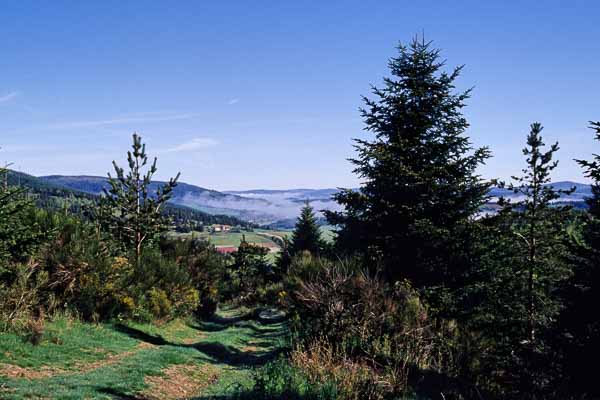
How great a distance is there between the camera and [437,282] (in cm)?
1867

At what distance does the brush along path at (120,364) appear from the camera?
25.3 feet

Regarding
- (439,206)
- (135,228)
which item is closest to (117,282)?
(135,228)

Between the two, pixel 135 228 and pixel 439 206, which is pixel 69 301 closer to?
pixel 135 228

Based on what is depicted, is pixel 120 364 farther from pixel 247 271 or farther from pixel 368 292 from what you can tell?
pixel 247 271

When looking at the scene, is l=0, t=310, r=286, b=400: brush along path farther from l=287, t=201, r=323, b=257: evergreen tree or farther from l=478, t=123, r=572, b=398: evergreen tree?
l=287, t=201, r=323, b=257: evergreen tree

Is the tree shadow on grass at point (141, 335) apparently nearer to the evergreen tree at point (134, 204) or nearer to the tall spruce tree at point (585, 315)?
the evergreen tree at point (134, 204)

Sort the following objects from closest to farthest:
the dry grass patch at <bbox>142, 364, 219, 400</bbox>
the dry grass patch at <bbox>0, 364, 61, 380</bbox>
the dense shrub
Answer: the dry grass patch at <bbox>0, 364, 61, 380</bbox>, the dry grass patch at <bbox>142, 364, 219, 400</bbox>, the dense shrub

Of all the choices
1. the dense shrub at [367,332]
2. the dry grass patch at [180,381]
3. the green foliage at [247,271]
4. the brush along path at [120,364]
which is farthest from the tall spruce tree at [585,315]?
the green foliage at [247,271]

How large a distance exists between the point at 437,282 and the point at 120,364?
13.0m

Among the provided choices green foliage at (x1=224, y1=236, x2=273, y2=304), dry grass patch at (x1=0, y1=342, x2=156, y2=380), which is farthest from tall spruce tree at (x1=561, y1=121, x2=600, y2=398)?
green foliage at (x1=224, y1=236, x2=273, y2=304)

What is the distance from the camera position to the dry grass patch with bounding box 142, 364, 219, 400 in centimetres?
849

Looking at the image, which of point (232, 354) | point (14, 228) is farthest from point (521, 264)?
point (14, 228)

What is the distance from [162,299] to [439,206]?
12.4 m

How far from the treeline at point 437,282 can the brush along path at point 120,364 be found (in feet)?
6.92
